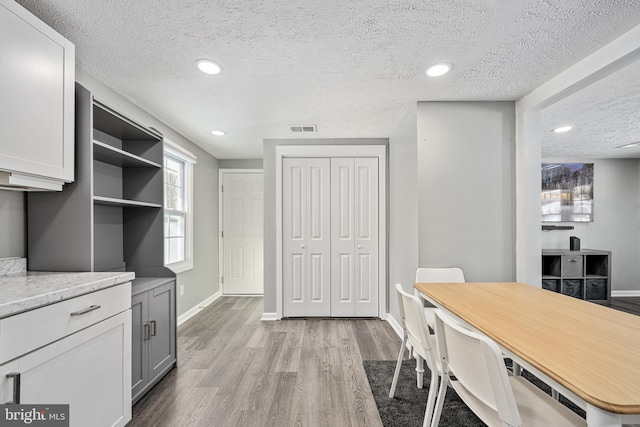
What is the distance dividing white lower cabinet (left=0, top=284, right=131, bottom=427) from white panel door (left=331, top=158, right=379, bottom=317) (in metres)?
2.55

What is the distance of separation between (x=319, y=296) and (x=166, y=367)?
1954 mm

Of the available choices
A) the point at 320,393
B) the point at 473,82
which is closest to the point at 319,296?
the point at 320,393

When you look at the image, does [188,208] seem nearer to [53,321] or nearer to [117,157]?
[117,157]

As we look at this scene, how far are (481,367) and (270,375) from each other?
71.9 inches

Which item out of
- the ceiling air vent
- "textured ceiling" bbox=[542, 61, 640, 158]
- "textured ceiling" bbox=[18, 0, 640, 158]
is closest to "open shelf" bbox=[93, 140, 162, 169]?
"textured ceiling" bbox=[18, 0, 640, 158]

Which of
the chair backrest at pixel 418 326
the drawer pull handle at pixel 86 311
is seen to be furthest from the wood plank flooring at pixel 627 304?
the drawer pull handle at pixel 86 311

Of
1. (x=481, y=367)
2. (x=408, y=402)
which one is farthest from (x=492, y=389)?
(x=408, y=402)

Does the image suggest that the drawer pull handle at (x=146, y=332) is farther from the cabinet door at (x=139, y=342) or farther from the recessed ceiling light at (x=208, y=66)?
the recessed ceiling light at (x=208, y=66)

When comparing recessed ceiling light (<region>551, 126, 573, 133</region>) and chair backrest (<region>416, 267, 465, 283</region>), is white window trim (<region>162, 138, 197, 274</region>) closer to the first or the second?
chair backrest (<region>416, 267, 465, 283</region>)

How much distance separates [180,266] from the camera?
373 centimetres

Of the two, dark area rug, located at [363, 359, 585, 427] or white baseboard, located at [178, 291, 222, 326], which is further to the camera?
white baseboard, located at [178, 291, 222, 326]

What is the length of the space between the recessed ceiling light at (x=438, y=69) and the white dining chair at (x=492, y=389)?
1680 mm

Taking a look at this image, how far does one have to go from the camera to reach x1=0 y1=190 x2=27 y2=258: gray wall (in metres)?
1.72

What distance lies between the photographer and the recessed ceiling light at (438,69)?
2.10 m
